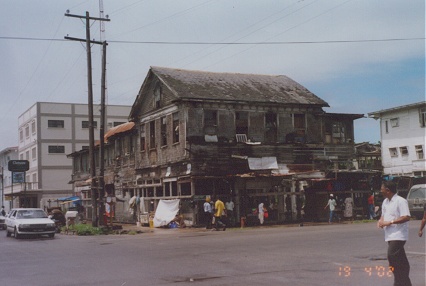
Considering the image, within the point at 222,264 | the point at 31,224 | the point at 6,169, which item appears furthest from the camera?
the point at 6,169

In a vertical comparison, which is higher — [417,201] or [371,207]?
[417,201]

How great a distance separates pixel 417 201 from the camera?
112 feet

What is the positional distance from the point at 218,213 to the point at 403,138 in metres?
36.3

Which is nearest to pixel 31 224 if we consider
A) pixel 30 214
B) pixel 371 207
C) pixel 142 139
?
pixel 30 214

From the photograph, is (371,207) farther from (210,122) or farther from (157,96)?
(157,96)

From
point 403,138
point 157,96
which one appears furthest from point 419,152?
point 157,96

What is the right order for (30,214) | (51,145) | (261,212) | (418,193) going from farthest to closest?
(51,145)
(418,193)
(261,212)
(30,214)

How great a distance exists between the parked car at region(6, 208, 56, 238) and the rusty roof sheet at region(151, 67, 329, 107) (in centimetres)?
1125

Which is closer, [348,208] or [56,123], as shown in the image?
[348,208]

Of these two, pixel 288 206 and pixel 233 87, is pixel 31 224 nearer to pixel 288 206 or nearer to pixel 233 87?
pixel 233 87

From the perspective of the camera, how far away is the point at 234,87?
38500 millimetres

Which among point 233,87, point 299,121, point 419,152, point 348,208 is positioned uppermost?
point 233,87

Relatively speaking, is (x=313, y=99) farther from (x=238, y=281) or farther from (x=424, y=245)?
(x=238, y=281)

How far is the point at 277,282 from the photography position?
34.9 ft
